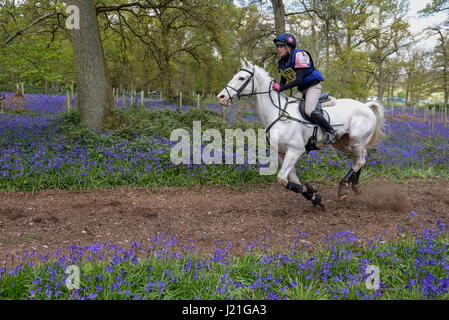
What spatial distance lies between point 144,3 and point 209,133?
20.0 feet

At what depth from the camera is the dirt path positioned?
448cm

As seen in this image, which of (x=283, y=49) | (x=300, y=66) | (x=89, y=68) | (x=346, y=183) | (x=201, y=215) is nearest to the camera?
(x=300, y=66)

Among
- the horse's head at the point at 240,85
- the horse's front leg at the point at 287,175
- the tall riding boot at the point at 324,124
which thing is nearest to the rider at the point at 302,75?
the tall riding boot at the point at 324,124

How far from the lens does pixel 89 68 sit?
9.09 meters

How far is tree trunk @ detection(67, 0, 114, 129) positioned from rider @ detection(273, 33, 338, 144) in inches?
253

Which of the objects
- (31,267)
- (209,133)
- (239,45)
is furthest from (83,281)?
(239,45)

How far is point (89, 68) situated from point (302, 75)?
7006 millimetres

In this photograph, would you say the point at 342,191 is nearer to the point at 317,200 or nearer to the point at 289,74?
the point at 317,200

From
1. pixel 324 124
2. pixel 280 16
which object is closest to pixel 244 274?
pixel 324 124

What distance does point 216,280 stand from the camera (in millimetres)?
3078

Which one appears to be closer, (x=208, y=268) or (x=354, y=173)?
(x=208, y=268)

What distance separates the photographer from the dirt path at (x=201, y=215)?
448cm

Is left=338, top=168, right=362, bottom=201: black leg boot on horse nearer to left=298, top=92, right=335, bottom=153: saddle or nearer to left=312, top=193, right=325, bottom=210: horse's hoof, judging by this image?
left=312, top=193, right=325, bottom=210: horse's hoof
